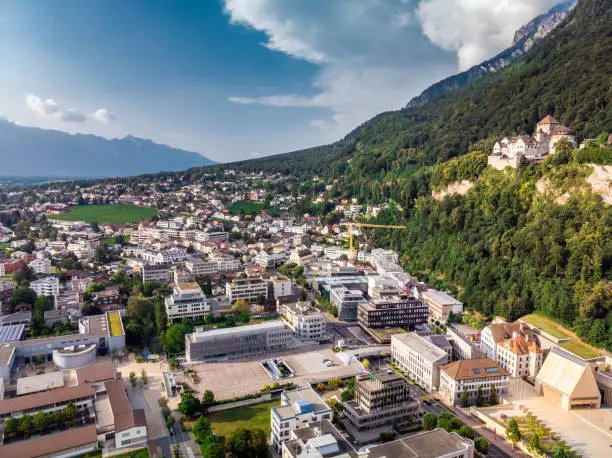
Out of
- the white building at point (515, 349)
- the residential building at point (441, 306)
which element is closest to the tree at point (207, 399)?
the white building at point (515, 349)

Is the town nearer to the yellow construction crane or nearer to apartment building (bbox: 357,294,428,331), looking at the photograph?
apartment building (bbox: 357,294,428,331)

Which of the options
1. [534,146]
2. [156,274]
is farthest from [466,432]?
[156,274]

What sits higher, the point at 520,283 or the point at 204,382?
the point at 520,283

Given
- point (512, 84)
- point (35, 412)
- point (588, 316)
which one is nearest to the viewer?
point (35, 412)

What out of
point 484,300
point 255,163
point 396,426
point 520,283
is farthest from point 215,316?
point 255,163

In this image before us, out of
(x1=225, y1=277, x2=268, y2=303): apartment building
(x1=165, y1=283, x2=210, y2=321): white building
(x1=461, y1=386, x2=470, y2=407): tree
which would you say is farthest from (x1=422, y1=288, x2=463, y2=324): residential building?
(x1=165, y1=283, x2=210, y2=321): white building

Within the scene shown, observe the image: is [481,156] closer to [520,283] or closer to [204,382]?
[520,283]

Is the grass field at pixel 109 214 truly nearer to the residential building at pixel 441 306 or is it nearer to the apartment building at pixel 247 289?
the apartment building at pixel 247 289
